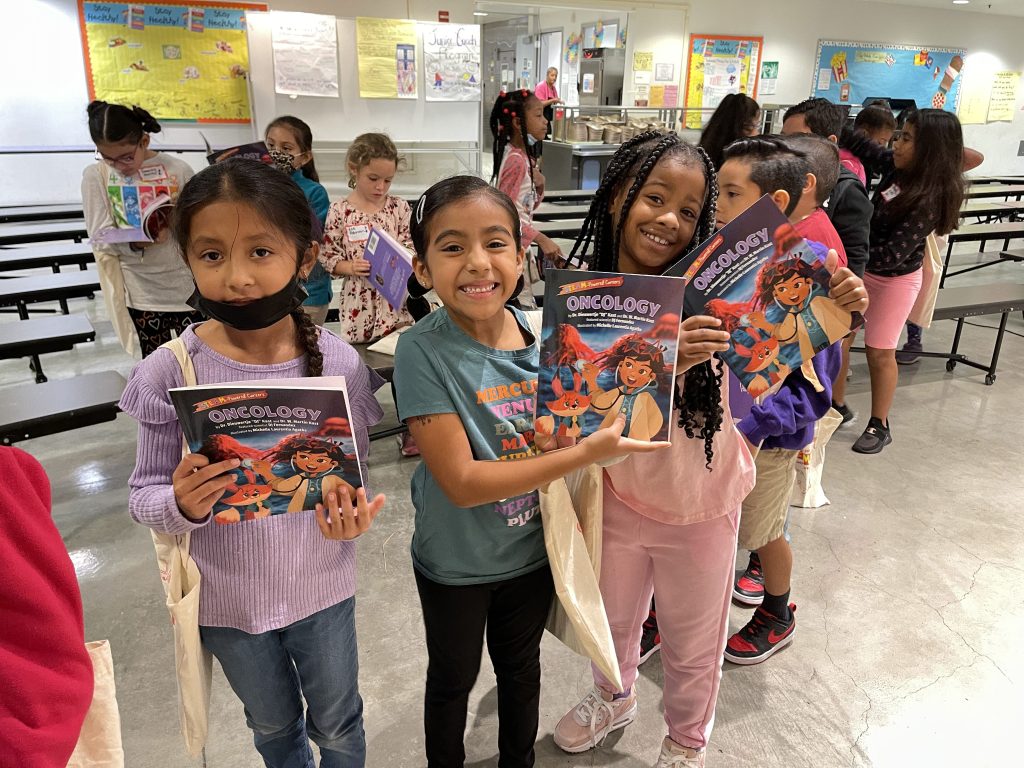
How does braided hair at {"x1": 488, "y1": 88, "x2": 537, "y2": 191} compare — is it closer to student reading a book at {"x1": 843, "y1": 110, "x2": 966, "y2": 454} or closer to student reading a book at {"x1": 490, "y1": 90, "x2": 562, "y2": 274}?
student reading a book at {"x1": 490, "y1": 90, "x2": 562, "y2": 274}

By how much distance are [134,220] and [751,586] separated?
2.68 metres

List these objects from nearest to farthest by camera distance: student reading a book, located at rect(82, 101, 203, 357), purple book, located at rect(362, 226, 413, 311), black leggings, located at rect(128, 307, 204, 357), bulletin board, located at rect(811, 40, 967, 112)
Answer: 1. purple book, located at rect(362, 226, 413, 311)
2. student reading a book, located at rect(82, 101, 203, 357)
3. black leggings, located at rect(128, 307, 204, 357)
4. bulletin board, located at rect(811, 40, 967, 112)

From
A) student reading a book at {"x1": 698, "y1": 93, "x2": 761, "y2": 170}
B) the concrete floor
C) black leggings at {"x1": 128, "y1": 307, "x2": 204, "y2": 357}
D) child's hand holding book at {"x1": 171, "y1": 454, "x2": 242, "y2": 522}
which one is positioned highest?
student reading a book at {"x1": 698, "y1": 93, "x2": 761, "y2": 170}

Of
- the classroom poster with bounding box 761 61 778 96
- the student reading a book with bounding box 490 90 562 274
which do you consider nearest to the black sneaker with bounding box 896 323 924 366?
the student reading a book with bounding box 490 90 562 274

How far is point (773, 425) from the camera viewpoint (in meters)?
1.57

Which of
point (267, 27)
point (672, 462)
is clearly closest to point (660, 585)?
point (672, 462)

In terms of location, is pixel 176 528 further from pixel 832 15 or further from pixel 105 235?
pixel 832 15

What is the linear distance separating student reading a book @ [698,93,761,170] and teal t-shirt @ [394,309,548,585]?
2.35 meters

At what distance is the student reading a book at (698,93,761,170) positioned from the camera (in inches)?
122

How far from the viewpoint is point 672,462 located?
1.30 m

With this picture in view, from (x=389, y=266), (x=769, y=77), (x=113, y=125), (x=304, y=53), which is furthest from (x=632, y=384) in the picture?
(x=769, y=77)

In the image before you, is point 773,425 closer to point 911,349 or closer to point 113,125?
point 113,125

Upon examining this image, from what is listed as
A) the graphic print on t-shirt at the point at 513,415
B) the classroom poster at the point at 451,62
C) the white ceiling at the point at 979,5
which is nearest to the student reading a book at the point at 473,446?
the graphic print on t-shirt at the point at 513,415

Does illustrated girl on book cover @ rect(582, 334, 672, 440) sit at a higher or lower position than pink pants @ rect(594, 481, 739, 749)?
higher
